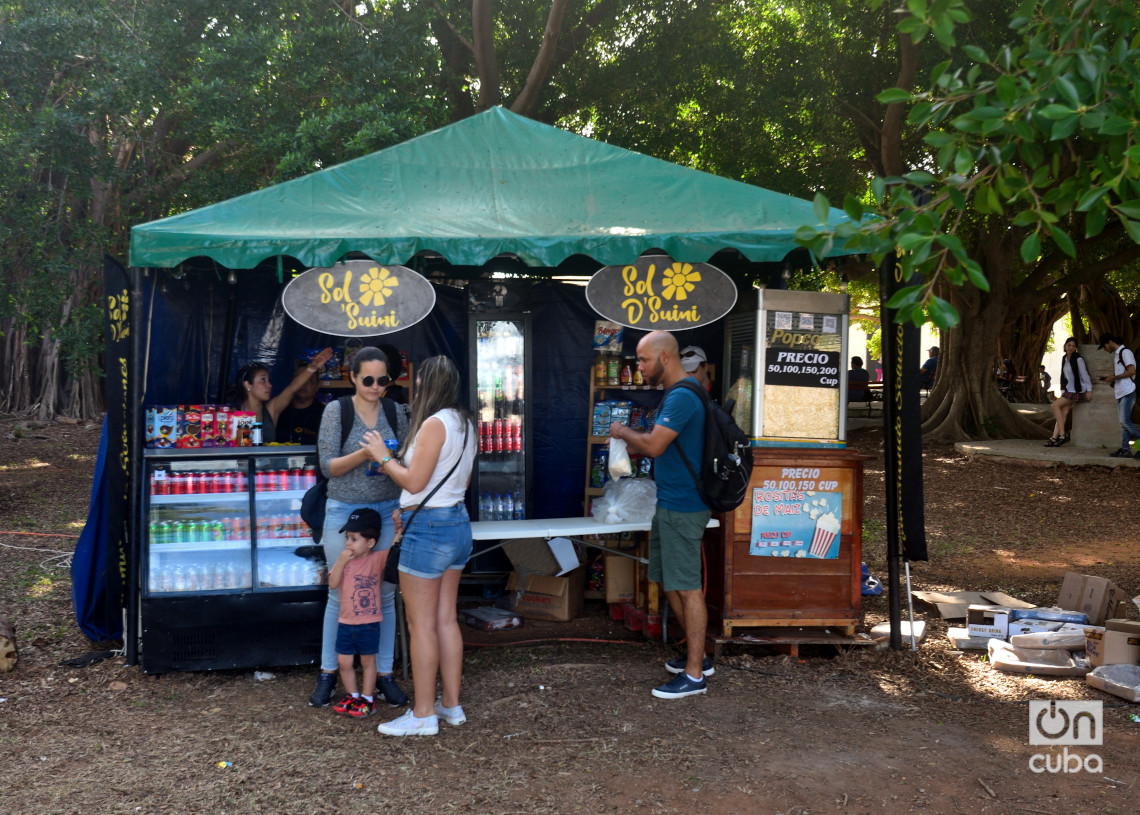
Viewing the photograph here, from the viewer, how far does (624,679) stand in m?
5.35

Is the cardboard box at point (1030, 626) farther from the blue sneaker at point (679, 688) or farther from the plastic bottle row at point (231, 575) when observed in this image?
the plastic bottle row at point (231, 575)

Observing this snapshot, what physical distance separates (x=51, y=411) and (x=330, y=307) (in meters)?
15.3

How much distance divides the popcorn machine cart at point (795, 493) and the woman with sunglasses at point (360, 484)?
2.01 m

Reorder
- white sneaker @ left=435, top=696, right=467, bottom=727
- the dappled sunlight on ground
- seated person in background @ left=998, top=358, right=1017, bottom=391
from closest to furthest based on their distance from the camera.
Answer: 1. white sneaker @ left=435, top=696, right=467, bottom=727
2. the dappled sunlight on ground
3. seated person in background @ left=998, top=358, right=1017, bottom=391

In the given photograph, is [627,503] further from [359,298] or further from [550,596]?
[359,298]

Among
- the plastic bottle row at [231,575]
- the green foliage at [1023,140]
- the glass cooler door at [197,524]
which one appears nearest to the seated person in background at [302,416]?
the glass cooler door at [197,524]

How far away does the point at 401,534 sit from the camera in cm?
437

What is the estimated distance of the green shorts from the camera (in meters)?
5.05

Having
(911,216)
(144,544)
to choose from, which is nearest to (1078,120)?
(911,216)

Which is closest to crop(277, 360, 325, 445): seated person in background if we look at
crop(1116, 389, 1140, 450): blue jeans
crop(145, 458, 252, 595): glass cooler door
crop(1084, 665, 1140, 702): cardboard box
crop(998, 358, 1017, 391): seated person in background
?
crop(145, 458, 252, 595): glass cooler door

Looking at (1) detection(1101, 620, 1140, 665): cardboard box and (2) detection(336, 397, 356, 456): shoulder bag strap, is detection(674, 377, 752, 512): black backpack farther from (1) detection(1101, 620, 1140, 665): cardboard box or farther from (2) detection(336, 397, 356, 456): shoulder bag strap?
(1) detection(1101, 620, 1140, 665): cardboard box

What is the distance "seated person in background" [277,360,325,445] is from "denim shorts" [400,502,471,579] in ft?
9.04

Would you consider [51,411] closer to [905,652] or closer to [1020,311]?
[905,652]

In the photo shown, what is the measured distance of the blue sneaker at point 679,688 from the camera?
198 inches
